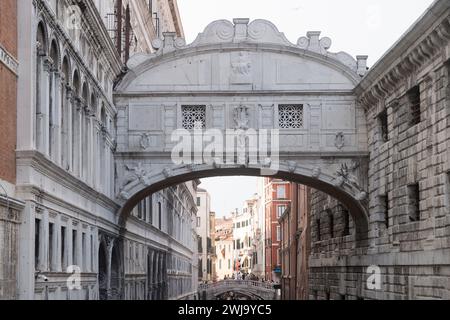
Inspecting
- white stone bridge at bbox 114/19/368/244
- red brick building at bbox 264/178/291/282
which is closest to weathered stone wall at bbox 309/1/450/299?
white stone bridge at bbox 114/19/368/244

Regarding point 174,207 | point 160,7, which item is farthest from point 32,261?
point 174,207

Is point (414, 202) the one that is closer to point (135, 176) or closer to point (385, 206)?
point (385, 206)

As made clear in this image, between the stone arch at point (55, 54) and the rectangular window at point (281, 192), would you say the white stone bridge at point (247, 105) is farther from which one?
the rectangular window at point (281, 192)

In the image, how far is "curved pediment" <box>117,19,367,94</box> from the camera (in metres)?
29.7

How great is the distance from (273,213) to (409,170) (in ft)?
A: 239

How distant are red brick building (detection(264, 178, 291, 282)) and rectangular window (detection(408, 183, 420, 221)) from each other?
226ft

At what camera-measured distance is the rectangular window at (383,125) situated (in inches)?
1101

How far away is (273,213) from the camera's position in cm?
9781

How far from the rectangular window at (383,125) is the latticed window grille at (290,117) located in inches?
100

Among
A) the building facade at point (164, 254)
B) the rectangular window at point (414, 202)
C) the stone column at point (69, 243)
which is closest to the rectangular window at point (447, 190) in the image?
the rectangular window at point (414, 202)

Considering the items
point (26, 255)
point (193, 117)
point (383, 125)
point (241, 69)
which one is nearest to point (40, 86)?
point (26, 255)

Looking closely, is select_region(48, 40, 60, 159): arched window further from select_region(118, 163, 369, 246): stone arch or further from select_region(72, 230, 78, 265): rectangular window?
select_region(118, 163, 369, 246): stone arch

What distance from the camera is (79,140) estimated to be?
24.2 meters

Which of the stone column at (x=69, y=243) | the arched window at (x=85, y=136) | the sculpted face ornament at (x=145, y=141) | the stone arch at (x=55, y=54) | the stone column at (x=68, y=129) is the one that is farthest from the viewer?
the sculpted face ornament at (x=145, y=141)
